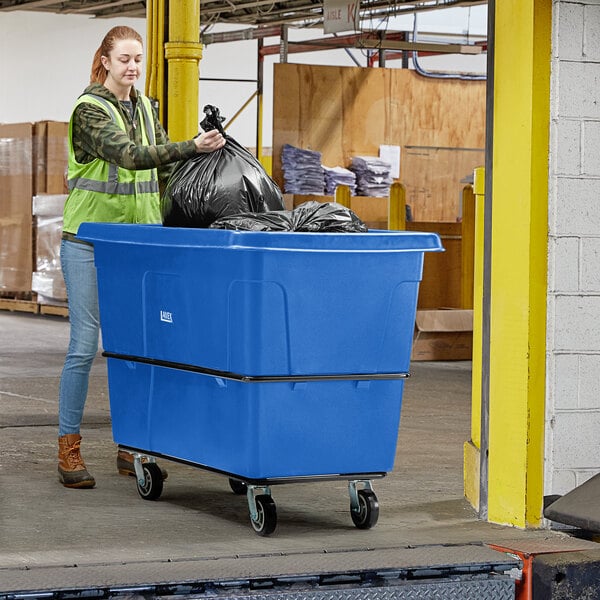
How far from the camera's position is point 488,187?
469 cm

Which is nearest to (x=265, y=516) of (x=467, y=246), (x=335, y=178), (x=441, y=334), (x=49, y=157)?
(x=441, y=334)

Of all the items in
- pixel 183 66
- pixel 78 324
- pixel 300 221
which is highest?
pixel 183 66

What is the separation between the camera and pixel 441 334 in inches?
423

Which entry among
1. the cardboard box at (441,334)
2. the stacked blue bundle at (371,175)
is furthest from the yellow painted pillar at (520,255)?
the stacked blue bundle at (371,175)

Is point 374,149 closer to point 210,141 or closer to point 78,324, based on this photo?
point 78,324

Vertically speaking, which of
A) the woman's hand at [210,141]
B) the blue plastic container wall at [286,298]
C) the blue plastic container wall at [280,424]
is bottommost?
the blue plastic container wall at [280,424]

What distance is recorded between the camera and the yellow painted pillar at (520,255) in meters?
4.45

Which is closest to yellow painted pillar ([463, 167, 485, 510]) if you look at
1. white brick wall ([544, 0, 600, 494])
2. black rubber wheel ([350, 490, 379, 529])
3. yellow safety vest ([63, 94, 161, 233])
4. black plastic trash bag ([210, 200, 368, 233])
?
white brick wall ([544, 0, 600, 494])

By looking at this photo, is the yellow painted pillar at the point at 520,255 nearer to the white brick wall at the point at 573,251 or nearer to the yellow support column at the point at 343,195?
the white brick wall at the point at 573,251

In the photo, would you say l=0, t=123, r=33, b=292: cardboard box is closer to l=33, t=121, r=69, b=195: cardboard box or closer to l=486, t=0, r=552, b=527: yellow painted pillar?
l=33, t=121, r=69, b=195: cardboard box

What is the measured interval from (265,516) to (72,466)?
1167 mm

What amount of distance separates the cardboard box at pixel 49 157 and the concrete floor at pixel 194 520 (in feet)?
26.9

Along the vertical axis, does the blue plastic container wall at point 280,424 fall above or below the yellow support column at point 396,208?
below

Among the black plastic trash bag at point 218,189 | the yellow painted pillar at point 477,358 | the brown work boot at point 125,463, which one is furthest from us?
the brown work boot at point 125,463
